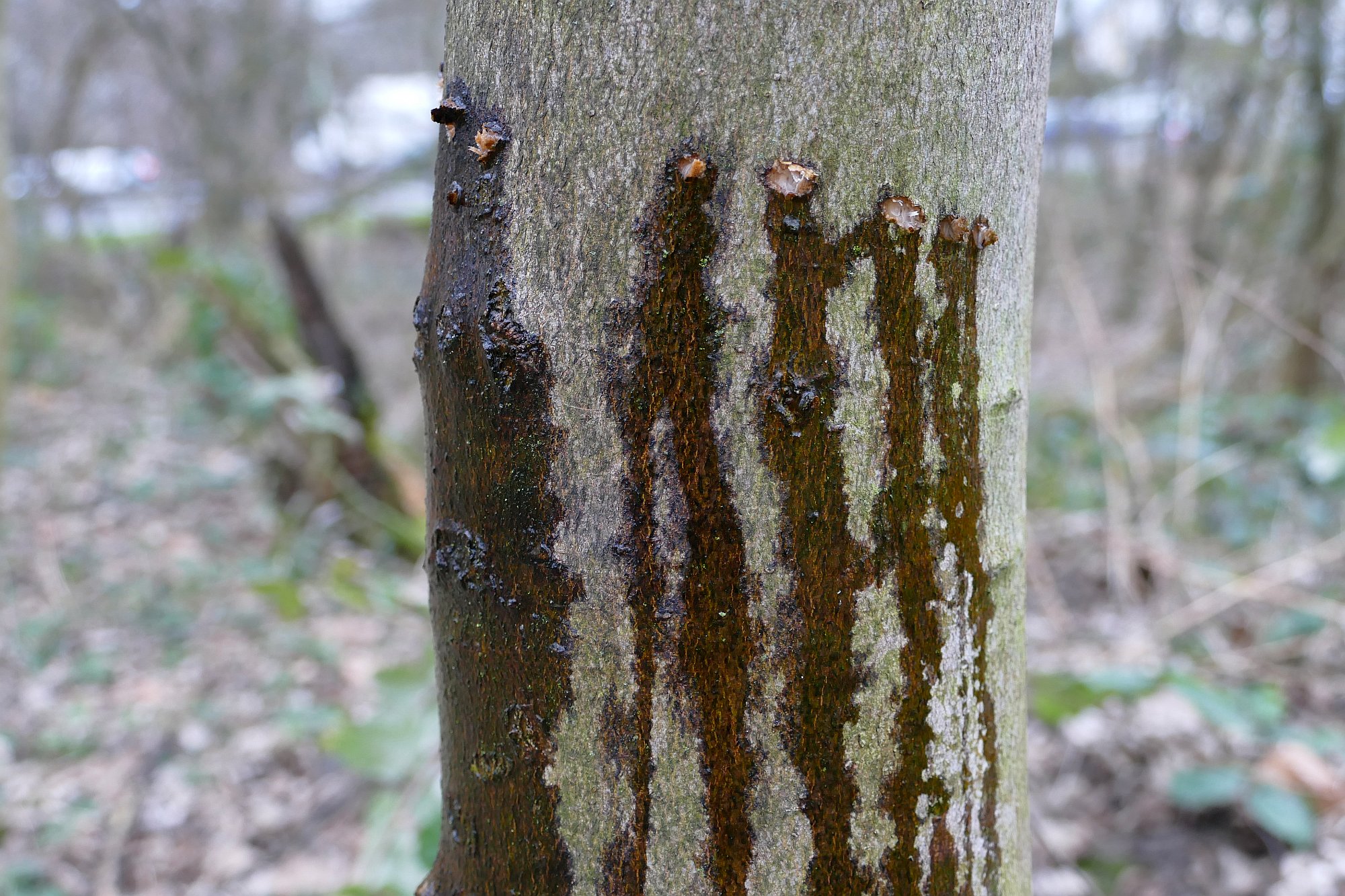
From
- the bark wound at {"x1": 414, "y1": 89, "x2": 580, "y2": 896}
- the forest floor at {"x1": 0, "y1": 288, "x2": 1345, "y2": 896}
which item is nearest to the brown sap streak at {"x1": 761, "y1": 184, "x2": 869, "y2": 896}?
the bark wound at {"x1": 414, "y1": 89, "x2": 580, "y2": 896}

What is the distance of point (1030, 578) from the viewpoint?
3.21m

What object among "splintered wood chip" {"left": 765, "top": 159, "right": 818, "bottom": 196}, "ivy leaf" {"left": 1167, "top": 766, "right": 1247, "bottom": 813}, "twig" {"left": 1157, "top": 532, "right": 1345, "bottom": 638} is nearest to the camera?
"splintered wood chip" {"left": 765, "top": 159, "right": 818, "bottom": 196}

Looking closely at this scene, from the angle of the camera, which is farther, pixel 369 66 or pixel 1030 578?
pixel 369 66

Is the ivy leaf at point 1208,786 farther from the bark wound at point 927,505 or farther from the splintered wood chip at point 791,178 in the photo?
the splintered wood chip at point 791,178

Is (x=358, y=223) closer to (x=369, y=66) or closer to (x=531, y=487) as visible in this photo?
(x=369, y=66)

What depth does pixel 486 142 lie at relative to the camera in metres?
0.50

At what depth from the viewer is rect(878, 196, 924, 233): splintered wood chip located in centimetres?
47

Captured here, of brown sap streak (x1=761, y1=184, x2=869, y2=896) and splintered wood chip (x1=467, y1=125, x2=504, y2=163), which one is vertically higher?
splintered wood chip (x1=467, y1=125, x2=504, y2=163)

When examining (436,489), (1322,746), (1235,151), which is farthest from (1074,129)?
(436,489)

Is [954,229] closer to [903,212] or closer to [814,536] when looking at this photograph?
[903,212]

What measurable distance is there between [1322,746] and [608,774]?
7.03ft

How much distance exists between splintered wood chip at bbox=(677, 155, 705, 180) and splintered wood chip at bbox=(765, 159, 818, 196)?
33mm

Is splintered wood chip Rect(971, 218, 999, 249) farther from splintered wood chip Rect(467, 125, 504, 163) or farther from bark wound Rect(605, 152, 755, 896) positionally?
splintered wood chip Rect(467, 125, 504, 163)

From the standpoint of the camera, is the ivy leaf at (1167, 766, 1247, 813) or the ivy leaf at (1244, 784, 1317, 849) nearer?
the ivy leaf at (1244, 784, 1317, 849)
